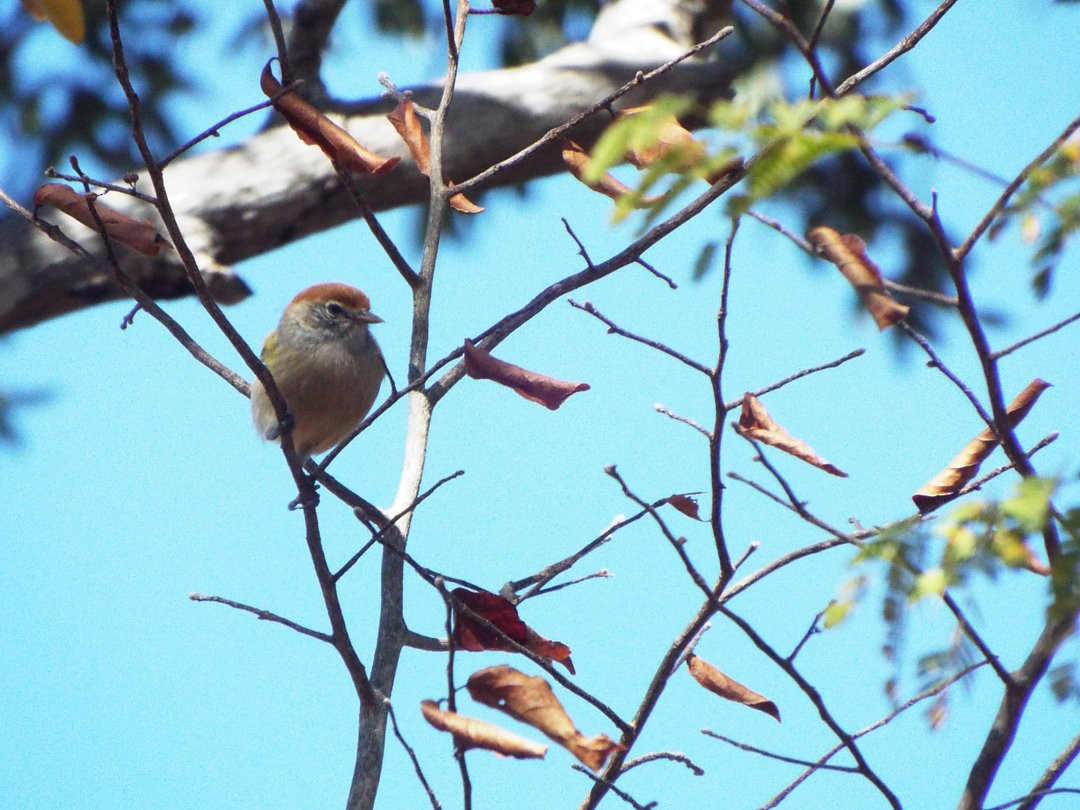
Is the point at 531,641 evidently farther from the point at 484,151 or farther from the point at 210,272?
the point at 484,151

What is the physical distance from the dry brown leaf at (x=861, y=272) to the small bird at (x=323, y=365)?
7.95ft

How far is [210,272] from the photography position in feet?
16.4

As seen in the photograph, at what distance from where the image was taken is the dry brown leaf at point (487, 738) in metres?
2.01

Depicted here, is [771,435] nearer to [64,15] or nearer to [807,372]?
[807,372]

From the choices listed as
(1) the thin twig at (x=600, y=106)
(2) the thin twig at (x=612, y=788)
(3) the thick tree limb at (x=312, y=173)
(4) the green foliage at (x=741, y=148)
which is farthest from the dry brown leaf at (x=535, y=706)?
(3) the thick tree limb at (x=312, y=173)

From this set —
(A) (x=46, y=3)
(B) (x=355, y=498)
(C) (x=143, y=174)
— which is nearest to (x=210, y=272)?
(C) (x=143, y=174)

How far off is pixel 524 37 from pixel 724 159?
5.88 meters

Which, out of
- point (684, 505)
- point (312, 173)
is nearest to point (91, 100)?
point (312, 173)

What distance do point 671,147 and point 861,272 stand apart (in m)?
0.47

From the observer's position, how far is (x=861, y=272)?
1962 millimetres

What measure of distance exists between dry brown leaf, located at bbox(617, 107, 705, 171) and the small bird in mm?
1691

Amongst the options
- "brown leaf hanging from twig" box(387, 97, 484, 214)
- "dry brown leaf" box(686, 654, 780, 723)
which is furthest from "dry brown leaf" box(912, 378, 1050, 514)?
"brown leaf hanging from twig" box(387, 97, 484, 214)

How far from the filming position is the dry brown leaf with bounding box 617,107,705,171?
61.4 inches

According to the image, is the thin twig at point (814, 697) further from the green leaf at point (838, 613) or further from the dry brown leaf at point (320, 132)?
the dry brown leaf at point (320, 132)
